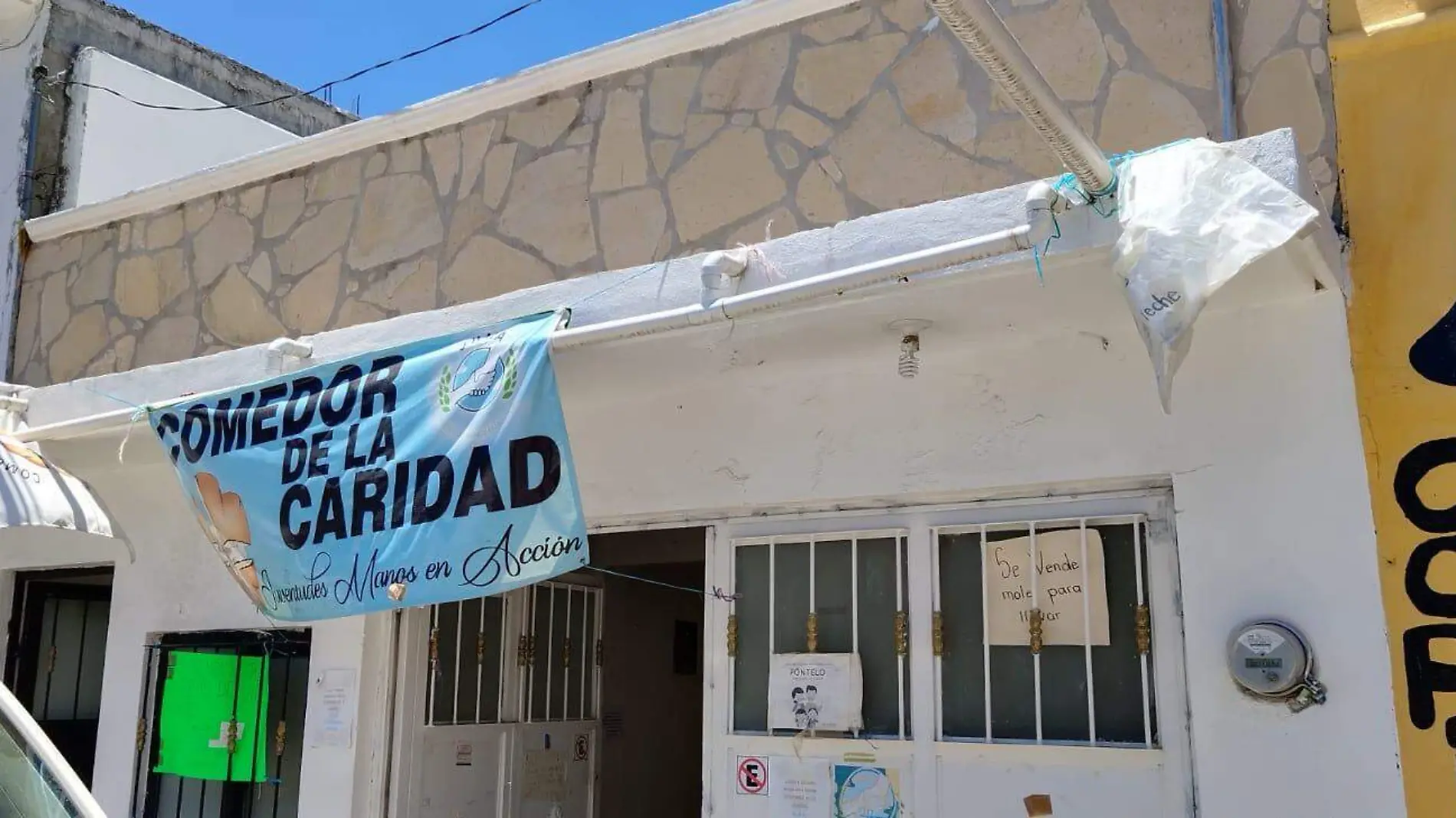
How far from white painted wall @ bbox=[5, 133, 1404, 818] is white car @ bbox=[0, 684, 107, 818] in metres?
2.34

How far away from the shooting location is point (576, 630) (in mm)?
7426

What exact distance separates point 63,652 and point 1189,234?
7.82 metres

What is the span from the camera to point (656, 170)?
5.46m

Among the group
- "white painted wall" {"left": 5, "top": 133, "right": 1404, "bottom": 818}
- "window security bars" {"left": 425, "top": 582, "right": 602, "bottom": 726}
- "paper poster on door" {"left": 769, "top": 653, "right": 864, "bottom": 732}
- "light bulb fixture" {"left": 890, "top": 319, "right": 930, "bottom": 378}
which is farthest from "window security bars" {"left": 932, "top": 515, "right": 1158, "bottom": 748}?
"window security bars" {"left": 425, "top": 582, "right": 602, "bottom": 726}

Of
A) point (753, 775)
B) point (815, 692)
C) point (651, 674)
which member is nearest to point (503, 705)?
point (753, 775)

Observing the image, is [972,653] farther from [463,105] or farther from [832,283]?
[463,105]

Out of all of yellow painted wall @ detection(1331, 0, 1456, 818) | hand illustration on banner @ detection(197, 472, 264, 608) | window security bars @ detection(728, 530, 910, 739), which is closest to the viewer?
yellow painted wall @ detection(1331, 0, 1456, 818)

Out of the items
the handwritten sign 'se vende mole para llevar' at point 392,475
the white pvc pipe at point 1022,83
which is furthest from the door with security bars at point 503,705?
the white pvc pipe at point 1022,83

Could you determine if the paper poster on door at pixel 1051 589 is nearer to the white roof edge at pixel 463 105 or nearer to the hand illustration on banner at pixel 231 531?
the white roof edge at pixel 463 105

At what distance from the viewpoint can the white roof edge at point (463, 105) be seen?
A: 5305 mm

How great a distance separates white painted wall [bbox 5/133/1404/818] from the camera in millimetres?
4008

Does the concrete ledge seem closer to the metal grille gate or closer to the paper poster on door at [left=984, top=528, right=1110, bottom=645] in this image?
the paper poster on door at [left=984, top=528, right=1110, bottom=645]

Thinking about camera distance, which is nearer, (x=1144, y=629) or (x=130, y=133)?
(x=1144, y=629)

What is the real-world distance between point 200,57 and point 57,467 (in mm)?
4692
